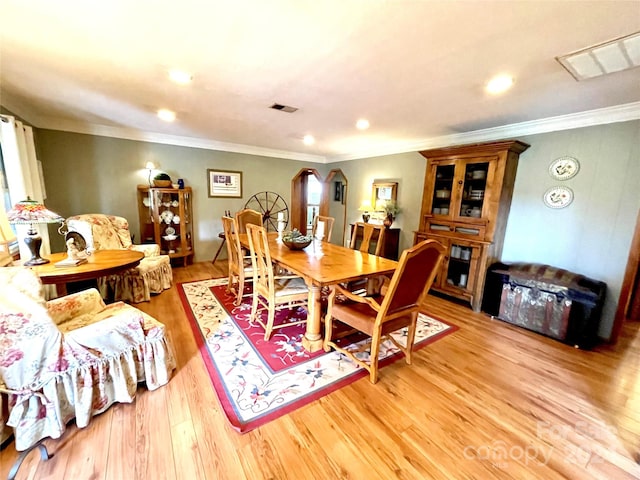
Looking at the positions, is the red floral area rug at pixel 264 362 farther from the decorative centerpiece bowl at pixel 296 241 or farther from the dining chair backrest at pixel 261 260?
the decorative centerpiece bowl at pixel 296 241

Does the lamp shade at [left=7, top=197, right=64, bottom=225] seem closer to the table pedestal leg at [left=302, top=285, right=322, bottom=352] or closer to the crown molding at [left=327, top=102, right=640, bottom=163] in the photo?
the table pedestal leg at [left=302, top=285, right=322, bottom=352]

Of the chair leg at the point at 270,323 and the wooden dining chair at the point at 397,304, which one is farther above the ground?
the wooden dining chair at the point at 397,304

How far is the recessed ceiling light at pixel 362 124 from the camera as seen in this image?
3.09 m

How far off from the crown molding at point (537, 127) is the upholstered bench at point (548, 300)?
4.99 feet

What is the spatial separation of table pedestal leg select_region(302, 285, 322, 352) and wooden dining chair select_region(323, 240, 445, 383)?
10 centimetres

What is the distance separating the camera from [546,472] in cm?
130

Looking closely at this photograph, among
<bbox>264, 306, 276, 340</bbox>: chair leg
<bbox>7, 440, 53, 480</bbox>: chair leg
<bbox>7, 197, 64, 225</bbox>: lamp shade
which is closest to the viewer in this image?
<bbox>7, 440, 53, 480</bbox>: chair leg

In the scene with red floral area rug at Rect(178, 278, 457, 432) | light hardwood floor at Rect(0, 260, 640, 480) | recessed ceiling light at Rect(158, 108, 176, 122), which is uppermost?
recessed ceiling light at Rect(158, 108, 176, 122)

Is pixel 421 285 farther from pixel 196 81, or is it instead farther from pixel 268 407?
pixel 196 81

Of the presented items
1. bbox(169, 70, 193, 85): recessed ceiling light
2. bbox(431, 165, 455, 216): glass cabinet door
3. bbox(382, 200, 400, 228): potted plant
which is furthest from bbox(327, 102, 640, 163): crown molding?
bbox(169, 70, 193, 85): recessed ceiling light

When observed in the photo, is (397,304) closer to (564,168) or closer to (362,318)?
(362,318)

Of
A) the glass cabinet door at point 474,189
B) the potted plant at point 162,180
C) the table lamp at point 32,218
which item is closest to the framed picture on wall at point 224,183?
the potted plant at point 162,180

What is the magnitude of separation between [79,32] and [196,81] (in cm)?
75

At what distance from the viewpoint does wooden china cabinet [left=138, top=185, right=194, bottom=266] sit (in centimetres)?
419
